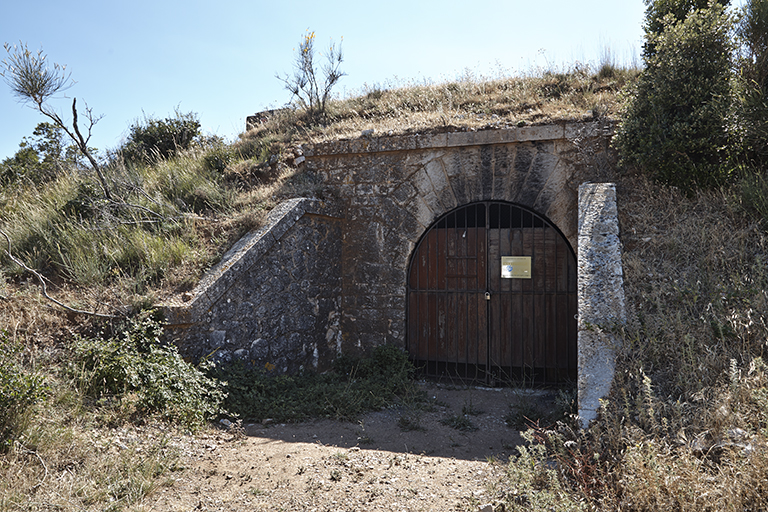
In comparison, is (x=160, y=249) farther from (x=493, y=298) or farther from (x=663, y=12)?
(x=663, y=12)

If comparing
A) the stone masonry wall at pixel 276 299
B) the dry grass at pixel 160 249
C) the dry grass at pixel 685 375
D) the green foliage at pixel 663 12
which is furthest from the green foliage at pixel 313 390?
A: the green foliage at pixel 663 12

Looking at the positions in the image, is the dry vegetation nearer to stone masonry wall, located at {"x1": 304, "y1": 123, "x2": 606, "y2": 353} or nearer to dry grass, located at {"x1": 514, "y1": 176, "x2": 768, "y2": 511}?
dry grass, located at {"x1": 514, "y1": 176, "x2": 768, "y2": 511}

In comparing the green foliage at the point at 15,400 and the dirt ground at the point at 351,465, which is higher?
the green foliage at the point at 15,400

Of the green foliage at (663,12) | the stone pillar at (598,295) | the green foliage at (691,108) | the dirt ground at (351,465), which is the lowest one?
the dirt ground at (351,465)

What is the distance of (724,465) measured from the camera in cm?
252

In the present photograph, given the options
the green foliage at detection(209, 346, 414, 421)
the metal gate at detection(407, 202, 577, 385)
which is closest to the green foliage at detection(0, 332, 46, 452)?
the green foliage at detection(209, 346, 414, 421)

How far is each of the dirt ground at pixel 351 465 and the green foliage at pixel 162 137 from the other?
23.4 ft

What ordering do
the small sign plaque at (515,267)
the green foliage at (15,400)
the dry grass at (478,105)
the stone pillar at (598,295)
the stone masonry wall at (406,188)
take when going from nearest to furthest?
the green foliage at (15,400)
the stone pillar at (598,295)
the stone masonry wall at (406,188)
the small sign plaque at (515,267)
the dry grass at (478,105)

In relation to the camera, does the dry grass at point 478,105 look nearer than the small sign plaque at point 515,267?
No

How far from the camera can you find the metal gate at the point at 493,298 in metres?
5.62

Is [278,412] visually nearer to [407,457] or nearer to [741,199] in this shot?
[407,457]

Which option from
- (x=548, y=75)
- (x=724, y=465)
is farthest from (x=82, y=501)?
(x=548, y=75)

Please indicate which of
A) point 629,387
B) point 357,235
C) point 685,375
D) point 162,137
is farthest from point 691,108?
point 162,137

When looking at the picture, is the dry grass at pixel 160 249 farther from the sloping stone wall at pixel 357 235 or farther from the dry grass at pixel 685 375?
the dry grass at pixel 685 375
